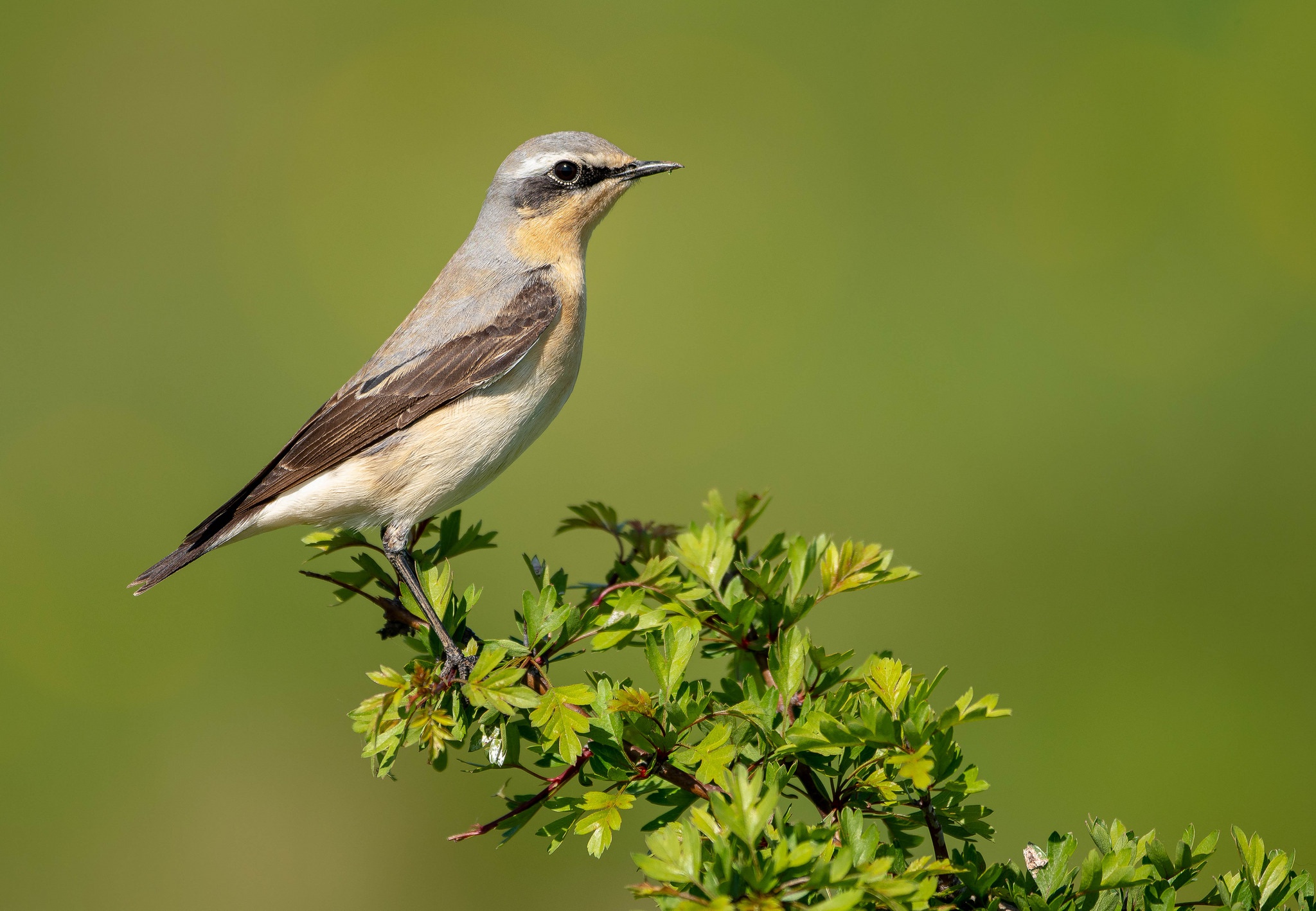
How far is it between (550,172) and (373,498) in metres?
1.69

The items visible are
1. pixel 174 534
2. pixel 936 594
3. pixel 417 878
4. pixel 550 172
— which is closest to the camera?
pixel 550 172

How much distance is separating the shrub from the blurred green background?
343 centimetres

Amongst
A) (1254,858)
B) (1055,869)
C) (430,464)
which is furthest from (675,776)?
(430,464)

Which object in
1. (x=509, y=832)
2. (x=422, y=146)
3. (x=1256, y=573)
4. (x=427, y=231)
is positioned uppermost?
(x=422, y=146)

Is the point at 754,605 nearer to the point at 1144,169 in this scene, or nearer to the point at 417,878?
the point at 417,878

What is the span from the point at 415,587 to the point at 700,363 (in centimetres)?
540

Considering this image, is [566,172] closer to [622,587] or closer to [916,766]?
[622,587]

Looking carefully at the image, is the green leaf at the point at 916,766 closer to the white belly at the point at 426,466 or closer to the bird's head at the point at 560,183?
the white belly at the point at 426,466

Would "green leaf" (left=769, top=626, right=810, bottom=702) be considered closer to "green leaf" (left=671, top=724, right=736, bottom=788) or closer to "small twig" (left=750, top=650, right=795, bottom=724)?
"small twig" (left=750, top=650, right=795, bottom=724)

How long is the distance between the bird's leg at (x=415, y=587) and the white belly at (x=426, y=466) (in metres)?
0.07

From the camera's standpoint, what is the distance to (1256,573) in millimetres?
6770

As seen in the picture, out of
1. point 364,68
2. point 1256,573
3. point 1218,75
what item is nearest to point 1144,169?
point 1218,75

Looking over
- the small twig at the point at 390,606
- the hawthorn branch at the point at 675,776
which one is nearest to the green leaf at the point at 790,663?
the hawthorn branch at the point at 675,776

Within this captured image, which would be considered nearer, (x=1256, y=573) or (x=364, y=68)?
(x=1256, y=573)
